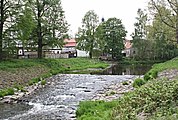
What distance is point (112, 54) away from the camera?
235 ft

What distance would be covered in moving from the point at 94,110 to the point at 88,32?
177ft

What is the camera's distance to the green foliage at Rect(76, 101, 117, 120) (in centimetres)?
1193

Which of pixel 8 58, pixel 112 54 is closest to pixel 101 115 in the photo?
pixel 8 58

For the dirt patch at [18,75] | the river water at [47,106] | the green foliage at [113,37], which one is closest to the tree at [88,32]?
the green foliage at [113,37]

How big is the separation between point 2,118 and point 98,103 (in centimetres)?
481

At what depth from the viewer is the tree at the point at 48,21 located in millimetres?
42031

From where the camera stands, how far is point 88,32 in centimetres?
6650

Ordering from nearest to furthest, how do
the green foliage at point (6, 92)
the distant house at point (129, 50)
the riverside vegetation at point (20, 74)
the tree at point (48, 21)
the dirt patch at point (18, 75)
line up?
1. the green foliage at point (6, 92)
2. the riverside vegetation at point (20, 74)
3. the dirt patch at point (18, 75)
4. the tree at point (48, 21)
5. the distant house at point (129, 50)

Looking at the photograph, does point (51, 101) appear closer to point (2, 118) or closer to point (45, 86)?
point (2, 118)

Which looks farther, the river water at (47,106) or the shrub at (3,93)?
the shrub at (3,93)

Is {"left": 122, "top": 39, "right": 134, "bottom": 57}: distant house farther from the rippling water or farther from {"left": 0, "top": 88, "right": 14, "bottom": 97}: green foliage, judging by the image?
{"left": 0, "top": 88, "right": 14, "bottom": 97}: green foliage

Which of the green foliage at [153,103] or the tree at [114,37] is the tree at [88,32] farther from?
the green foliage at [153,103]

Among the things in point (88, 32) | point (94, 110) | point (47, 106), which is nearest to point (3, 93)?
point (47, 106)

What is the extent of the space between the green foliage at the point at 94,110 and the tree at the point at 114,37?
56.3m
